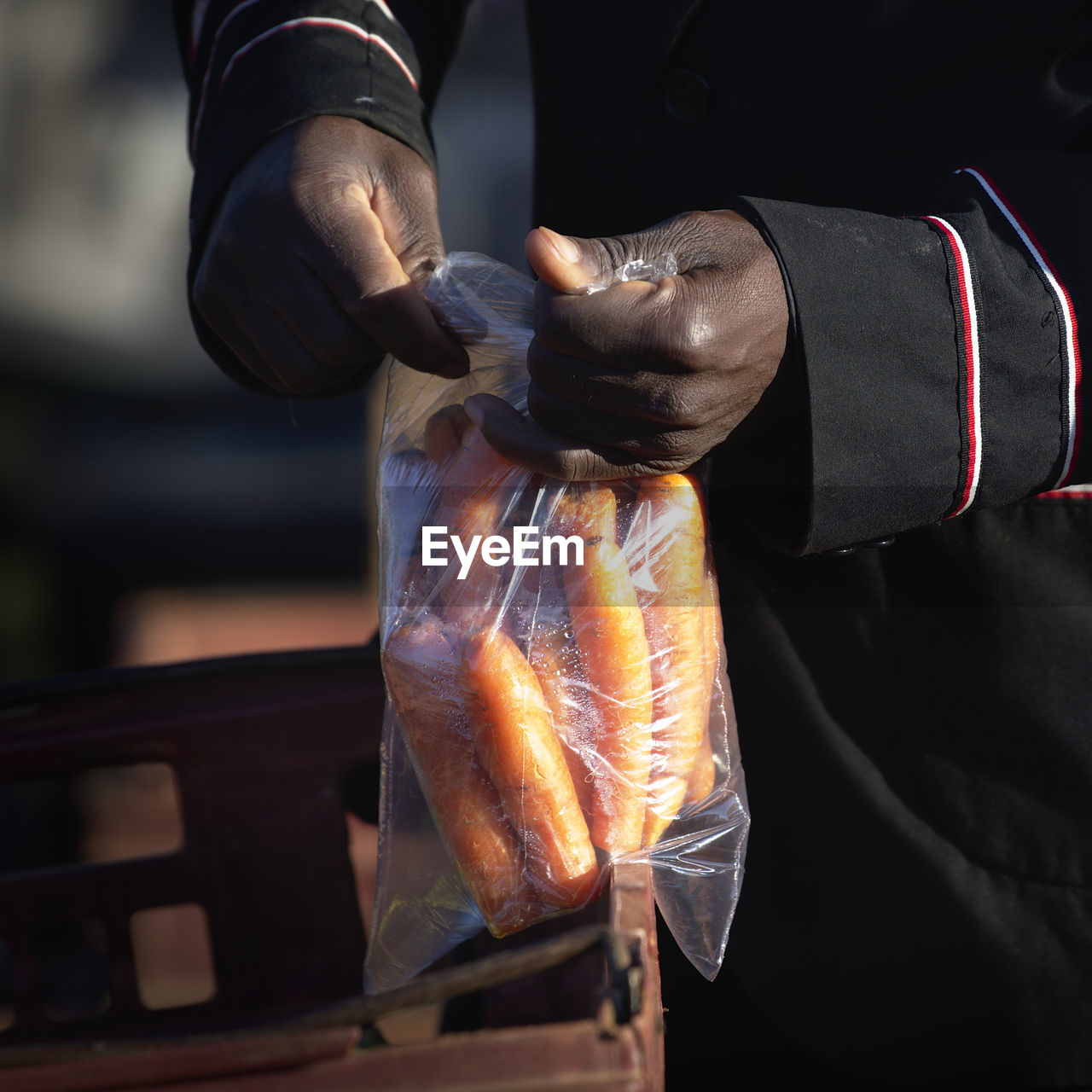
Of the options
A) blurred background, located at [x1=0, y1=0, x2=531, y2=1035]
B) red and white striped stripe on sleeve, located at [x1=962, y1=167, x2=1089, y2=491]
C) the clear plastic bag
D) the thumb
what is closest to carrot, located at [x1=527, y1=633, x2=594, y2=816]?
the clear plastic bag

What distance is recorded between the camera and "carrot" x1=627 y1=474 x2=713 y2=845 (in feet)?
2.81

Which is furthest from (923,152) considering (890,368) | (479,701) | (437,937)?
(437,937)

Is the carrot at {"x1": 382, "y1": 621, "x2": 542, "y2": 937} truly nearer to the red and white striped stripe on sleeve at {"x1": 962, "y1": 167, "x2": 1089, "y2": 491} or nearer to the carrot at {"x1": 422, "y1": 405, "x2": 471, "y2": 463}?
the carrot at {"x1": 422, "y1": 405, "x2": 471, "y2": 463}

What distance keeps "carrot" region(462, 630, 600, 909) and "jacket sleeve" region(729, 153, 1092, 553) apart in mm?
278

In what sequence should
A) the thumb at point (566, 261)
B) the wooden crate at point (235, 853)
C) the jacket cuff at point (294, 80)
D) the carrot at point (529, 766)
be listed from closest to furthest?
the thumb at point (566, 261), the carrot at point (529, 766), the jacket cuff at point (294, 80), the wooden crate at point (235, 853)

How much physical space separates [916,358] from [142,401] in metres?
3.31

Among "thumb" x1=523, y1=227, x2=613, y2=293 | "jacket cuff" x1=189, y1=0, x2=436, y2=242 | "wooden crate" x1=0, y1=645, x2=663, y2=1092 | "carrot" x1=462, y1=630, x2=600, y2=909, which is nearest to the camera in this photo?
"thumb" x1=523, y1=227, x2=613, y2=293

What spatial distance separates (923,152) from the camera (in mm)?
949

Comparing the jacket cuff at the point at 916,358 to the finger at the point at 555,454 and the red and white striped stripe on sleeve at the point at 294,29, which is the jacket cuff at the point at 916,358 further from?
the red and white striped stripe on sleeve at the point at 294,29

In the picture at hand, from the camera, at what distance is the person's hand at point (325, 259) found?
32.7 inches

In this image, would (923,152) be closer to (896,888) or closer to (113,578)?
(896,888)

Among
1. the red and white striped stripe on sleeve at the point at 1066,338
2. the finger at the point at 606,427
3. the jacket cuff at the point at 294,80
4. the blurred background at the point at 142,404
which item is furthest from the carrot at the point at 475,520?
the blurred background at the point at 142,404

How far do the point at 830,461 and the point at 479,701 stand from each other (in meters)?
0.36

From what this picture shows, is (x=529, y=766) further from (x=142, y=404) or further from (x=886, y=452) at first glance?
(x=142, y=404)
